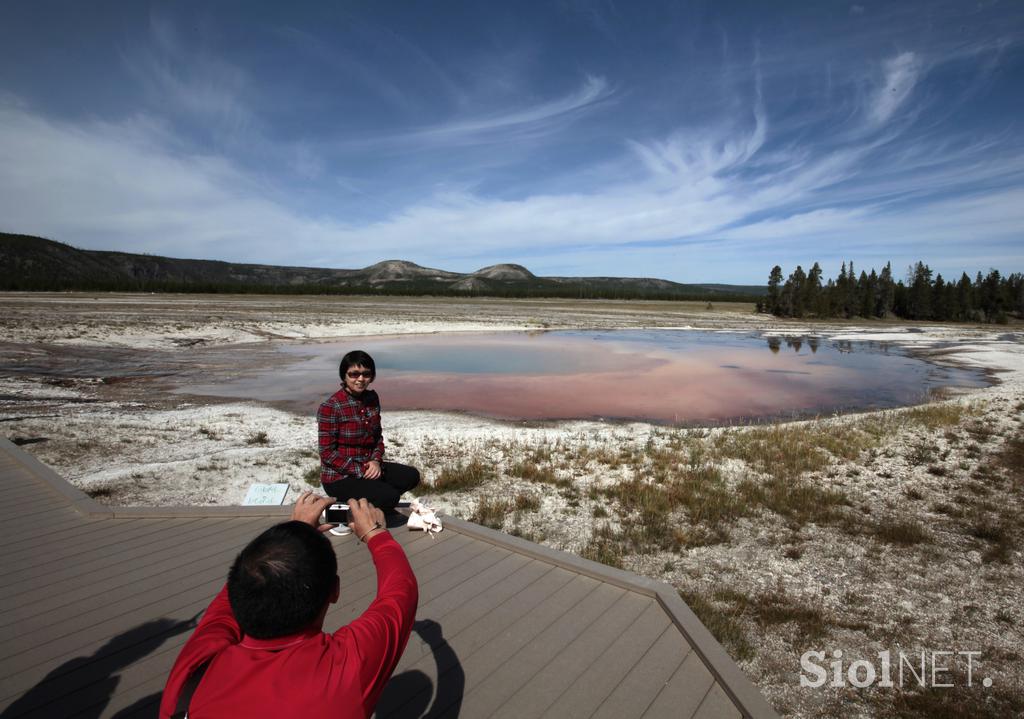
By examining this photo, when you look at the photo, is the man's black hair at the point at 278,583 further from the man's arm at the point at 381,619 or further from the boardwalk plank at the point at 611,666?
the boardwalk plank at the point at 611,666

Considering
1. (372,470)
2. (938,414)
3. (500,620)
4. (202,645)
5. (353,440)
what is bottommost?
(938,414)

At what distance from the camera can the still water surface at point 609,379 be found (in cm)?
1622

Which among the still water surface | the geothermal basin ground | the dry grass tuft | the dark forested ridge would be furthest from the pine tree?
the dry grass tuft

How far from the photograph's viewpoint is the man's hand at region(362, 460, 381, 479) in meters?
5.29

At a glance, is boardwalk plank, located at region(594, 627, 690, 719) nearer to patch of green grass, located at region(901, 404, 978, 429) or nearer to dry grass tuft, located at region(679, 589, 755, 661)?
dry grass tuft, located at region(679, 589, 755, 661)

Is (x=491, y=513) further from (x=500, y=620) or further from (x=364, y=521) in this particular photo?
(x=364, y=521)

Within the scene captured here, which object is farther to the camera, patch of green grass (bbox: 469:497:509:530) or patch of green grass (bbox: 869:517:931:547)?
patch of green grass (bbox: 469:497:509:530)

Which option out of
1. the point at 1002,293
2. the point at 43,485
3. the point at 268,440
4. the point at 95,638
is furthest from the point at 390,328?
the point at 1002,293

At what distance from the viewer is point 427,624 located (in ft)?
12.9

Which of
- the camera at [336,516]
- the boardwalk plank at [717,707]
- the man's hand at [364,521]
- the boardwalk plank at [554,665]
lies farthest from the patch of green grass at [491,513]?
the man's hand at [364,521]

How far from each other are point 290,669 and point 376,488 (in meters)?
3.83

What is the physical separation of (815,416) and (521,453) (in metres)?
9.82

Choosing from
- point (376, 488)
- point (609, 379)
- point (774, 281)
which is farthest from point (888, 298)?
point (376, 488)

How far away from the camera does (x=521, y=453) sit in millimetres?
10930
